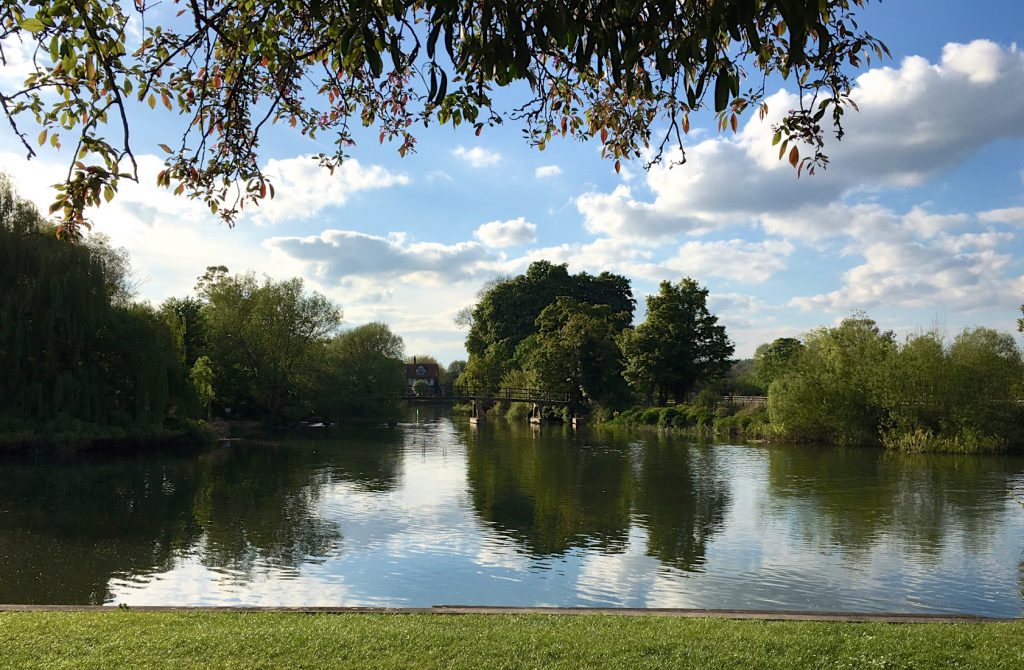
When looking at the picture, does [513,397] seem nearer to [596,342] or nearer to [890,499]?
[596,342]

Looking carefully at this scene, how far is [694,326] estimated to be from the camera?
165 ft

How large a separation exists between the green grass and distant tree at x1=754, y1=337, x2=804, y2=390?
114 feet

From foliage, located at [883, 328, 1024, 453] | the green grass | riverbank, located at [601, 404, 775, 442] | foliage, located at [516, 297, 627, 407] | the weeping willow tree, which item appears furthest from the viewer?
foliage, located at [516, 297, 627, 407]

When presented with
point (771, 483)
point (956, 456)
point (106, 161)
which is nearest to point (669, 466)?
point (771, 483)

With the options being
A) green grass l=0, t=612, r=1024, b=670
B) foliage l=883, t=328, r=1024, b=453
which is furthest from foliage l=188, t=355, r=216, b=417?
foliage l=883, t=328, r=1024, b=453

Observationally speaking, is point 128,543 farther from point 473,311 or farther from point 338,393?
point 473,311

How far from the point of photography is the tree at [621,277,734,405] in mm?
49094

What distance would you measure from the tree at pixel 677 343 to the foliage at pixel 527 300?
20285 mm

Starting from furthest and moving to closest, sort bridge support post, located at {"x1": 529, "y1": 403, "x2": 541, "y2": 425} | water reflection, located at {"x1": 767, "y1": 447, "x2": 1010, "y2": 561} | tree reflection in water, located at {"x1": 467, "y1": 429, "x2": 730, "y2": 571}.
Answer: bridge support post, located at {"x1": 529, "y1": 403, "x2": 541, "y2": 425} → water reflection, located at {"x1": 767, "y1": 447, "x2": 1010, "y2": 561} → tree reflection in water, located at {"x1": 467, "y1": 429, "x2": 730, "y2": 571}

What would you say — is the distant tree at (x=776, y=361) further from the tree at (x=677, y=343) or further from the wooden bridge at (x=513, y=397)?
the wooden bridge at (x=513, y=397)

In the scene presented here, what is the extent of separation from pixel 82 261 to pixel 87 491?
36.7 feet

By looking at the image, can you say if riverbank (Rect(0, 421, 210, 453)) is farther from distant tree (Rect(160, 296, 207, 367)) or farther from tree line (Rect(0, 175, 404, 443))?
distant tree (Rect(160, 296, 207, 367))

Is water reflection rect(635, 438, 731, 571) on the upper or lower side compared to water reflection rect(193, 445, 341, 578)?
upper

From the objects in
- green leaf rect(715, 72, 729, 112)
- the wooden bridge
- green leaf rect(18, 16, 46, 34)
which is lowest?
the wooden bridge
